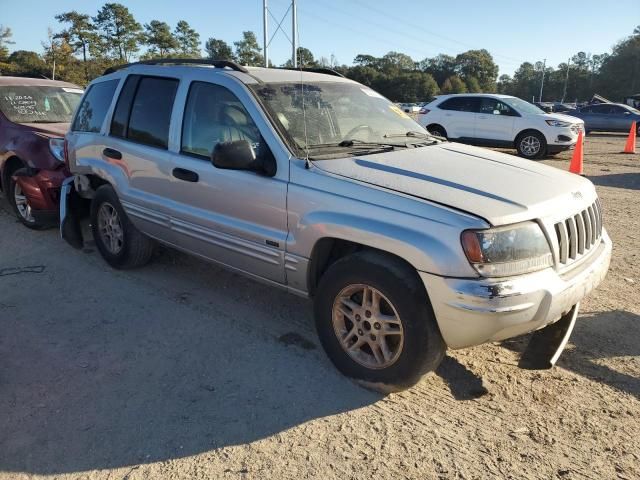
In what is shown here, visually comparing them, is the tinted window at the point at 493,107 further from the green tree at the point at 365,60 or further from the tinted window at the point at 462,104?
the green tree at the point at 365,60

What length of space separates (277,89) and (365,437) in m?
2.45

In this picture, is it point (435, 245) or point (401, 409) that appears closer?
point (435, 245)

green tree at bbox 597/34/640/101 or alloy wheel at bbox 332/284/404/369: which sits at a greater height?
green tree at bbox 597/34/640/101

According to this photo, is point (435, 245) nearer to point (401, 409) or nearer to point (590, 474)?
point (401, 409)

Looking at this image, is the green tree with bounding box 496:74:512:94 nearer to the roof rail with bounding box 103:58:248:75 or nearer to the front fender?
the roof rail with bounding box 103:58:248:75

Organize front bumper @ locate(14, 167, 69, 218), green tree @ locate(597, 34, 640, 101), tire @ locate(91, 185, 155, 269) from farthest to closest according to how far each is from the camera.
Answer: green tree @ locate(597, 34, 640, 101)
front bumper @ locate(14, 167, 69, 218)
tire @ locate(91, 185, 155, 269)

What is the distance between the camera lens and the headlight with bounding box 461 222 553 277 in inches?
103

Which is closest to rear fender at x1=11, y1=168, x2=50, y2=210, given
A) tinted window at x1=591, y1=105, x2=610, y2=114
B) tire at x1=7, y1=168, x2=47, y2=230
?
tire at x1=7, y1=168, x2=47, y2=230

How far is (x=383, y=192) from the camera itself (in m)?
2.92

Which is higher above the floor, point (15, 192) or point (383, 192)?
point (383, 192)

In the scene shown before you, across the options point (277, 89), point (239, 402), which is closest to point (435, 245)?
point (239, 402)

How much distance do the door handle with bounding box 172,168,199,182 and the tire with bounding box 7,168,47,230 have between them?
3.17 metres

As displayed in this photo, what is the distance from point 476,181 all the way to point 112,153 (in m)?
3.37

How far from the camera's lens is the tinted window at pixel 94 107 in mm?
5043
